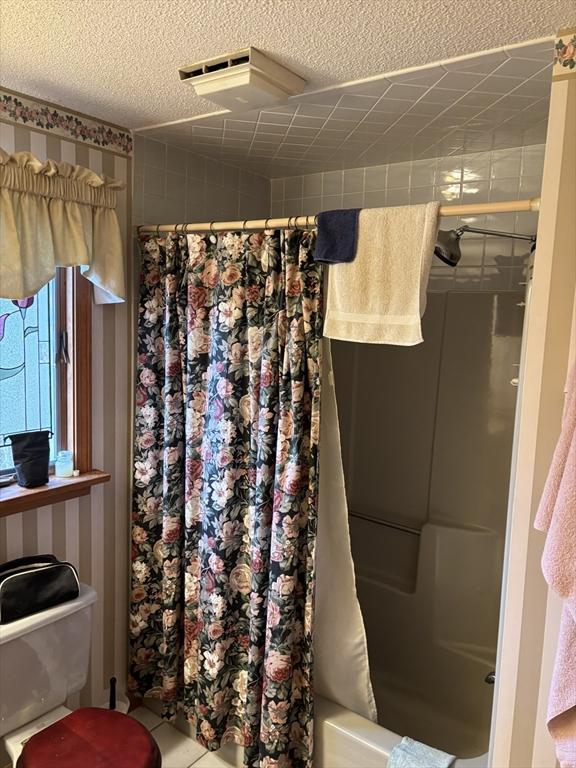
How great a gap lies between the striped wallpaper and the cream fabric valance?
0.14m

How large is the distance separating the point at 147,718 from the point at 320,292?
1915 millimetres

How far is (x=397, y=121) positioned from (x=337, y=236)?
0.60m

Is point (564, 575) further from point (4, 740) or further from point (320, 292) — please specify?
point (4, 740)

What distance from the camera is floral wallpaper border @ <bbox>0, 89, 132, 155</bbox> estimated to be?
5.95 feet

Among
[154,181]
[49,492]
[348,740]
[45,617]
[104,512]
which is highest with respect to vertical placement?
[154,181]

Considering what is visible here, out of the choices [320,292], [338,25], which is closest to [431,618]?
[320,292]

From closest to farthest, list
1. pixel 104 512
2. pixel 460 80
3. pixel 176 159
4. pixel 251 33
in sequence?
pixel 251 33
pixel 460 80
pixel 104 512
pixel 176 159

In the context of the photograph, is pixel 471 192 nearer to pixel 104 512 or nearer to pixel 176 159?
pixel 176 159

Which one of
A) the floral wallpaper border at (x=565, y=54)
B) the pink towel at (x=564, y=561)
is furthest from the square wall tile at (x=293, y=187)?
the pink towel at (x=564, y=561)

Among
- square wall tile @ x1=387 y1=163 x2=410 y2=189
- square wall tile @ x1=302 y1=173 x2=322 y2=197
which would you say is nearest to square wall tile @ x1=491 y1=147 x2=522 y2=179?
square wall tile @ x1=387 y1=163 x2=410 y2=189

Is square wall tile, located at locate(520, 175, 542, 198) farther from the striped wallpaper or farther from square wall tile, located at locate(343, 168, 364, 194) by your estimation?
the striped wallpaper

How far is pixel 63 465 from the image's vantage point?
6.78ft

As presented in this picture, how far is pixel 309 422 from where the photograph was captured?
1793 millimetres

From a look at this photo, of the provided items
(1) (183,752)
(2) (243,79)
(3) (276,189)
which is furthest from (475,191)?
(1) (183,752)
